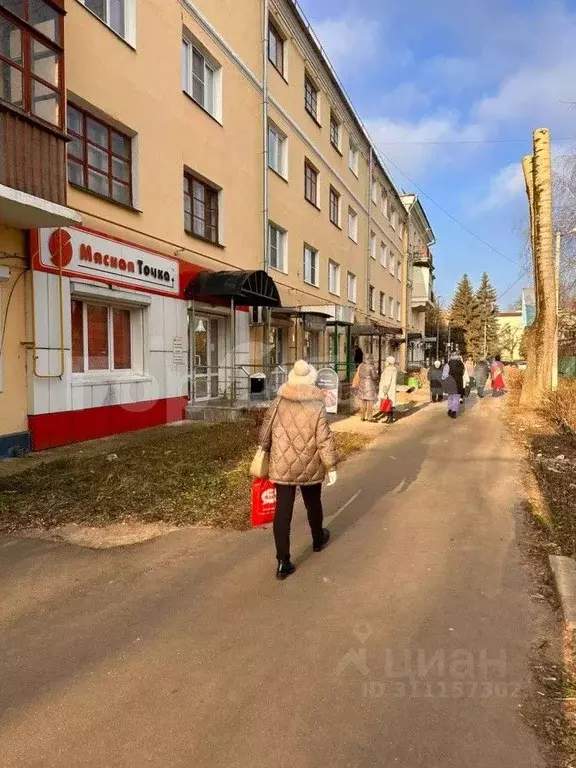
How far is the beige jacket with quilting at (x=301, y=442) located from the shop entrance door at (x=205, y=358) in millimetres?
8079

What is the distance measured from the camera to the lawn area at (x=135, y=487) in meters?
5.30

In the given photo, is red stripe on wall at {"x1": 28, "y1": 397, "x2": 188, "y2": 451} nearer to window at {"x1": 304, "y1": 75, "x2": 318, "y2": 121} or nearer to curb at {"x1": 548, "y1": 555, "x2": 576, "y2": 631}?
curb at {"x1": 548, "y1": 555, "x2": 576, "y2": 631}

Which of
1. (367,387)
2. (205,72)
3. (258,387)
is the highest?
(205,72)

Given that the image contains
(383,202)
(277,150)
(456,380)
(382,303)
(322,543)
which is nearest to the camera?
(322,543)

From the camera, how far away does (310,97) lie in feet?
63.5

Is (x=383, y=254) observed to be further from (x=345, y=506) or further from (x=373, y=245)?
(x=345, y=506)

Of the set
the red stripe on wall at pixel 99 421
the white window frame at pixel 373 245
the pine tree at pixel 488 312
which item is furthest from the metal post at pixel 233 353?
the pine tree at pixel 488 312

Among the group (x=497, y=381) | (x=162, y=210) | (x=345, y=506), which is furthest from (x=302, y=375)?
(x=497, y=381)

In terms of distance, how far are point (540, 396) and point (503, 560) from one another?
11.4 meters

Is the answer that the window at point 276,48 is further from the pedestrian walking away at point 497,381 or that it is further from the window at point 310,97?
the pedestrian walking away at point 497,381

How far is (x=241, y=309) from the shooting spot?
14.1 m

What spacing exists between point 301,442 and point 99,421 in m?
6.26

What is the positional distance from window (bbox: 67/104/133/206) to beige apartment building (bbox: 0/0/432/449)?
3 centimetres

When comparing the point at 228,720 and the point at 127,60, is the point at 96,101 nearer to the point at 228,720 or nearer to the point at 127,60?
the point at 127,60
